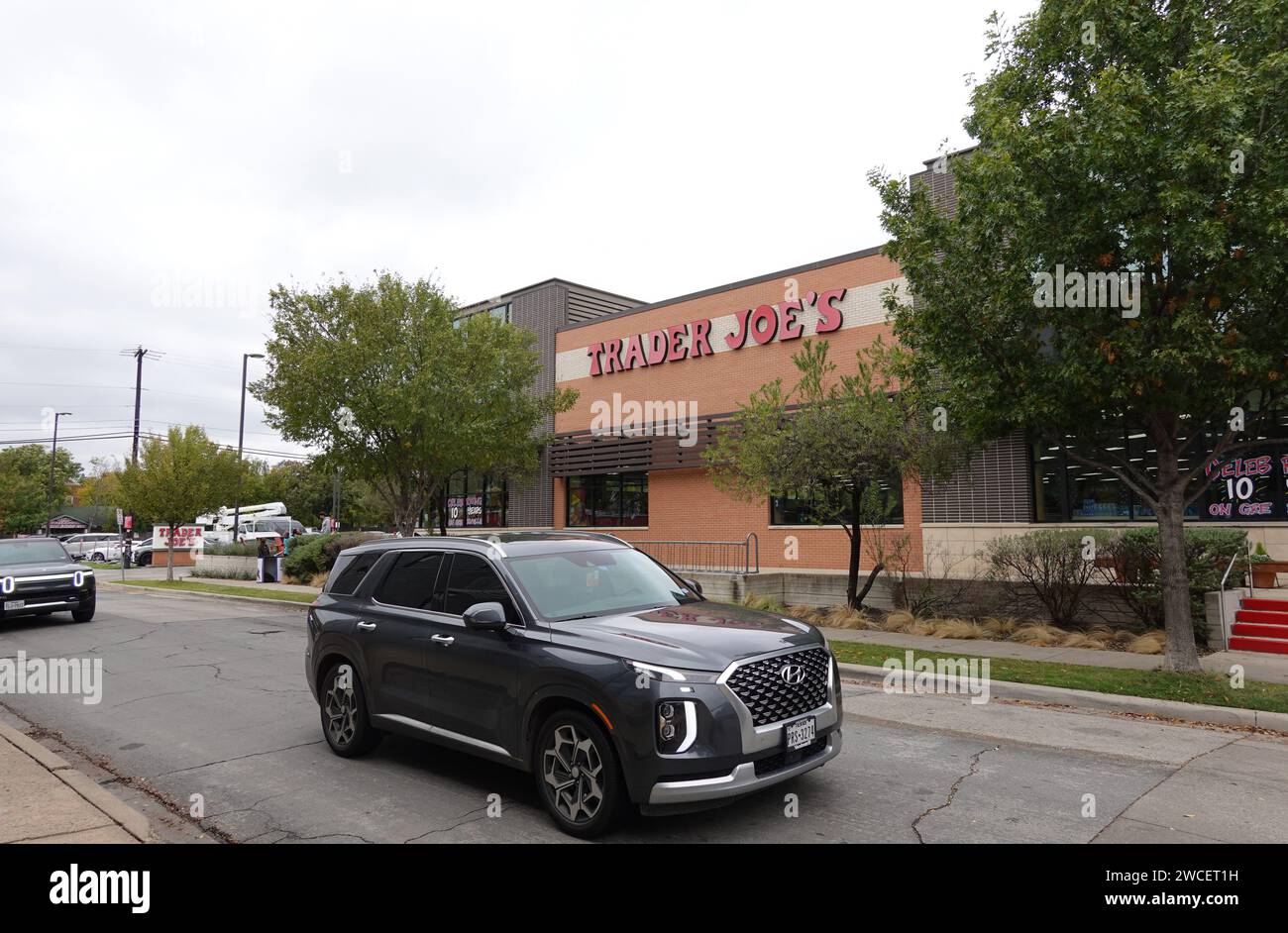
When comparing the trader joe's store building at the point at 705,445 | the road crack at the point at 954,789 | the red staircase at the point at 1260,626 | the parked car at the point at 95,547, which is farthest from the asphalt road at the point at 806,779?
the parked car at the point at 95,547

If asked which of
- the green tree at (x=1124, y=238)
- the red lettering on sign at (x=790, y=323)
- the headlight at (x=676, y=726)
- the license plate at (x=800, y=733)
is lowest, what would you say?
the license plate at (x=800, y=733)

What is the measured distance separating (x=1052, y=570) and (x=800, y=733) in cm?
1079

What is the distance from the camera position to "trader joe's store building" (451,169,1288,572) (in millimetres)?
16406

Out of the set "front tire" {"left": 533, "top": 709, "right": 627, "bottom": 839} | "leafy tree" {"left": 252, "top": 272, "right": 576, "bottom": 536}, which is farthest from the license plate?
"leafy tree" {"left": 252, "top": 272, "right": 576, "bottom": 536}

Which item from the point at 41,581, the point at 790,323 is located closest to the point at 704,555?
the point at 790,323

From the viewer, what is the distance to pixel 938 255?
34.2ft

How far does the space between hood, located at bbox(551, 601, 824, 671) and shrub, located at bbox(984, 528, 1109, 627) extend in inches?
395

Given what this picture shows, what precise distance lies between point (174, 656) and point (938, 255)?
475 inches

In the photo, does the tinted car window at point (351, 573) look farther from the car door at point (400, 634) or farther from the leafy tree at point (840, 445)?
the leafy tree at point (840, 445)

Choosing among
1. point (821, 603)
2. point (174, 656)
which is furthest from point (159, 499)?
point (821, 603)

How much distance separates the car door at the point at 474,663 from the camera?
5121 mm

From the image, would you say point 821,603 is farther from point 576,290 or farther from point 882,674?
point 576,290

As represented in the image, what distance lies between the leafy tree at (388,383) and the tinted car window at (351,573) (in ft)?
37.1

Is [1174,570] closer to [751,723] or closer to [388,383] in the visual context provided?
[751,723]
